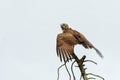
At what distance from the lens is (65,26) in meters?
4.21

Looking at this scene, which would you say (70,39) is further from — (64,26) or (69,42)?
(64,26)

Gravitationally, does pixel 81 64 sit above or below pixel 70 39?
below

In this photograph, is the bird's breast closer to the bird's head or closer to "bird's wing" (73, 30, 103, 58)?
"bird's wing" (73, 30, 103, 58)

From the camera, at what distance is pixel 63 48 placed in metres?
3.68

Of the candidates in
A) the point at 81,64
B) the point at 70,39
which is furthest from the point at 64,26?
the point at 81,64

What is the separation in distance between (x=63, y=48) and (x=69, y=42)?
0.76ft

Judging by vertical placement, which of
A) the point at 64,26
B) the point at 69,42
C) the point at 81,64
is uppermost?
the point at 64,26

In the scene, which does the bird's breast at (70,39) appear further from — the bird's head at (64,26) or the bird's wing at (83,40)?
the bird's head at (64,26)

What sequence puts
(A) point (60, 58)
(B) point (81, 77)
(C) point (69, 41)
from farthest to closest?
(C) point (69, 41)
(A) point (60, 58)
(B) point (81, 77)

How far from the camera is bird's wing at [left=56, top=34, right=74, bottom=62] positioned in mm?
3521

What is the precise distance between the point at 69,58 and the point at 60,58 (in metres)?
0.19

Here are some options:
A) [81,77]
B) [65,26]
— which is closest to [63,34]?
[65,26]

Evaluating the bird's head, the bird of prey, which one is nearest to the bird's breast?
the bird of prey

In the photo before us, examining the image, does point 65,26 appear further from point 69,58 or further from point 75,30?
point 69,58
